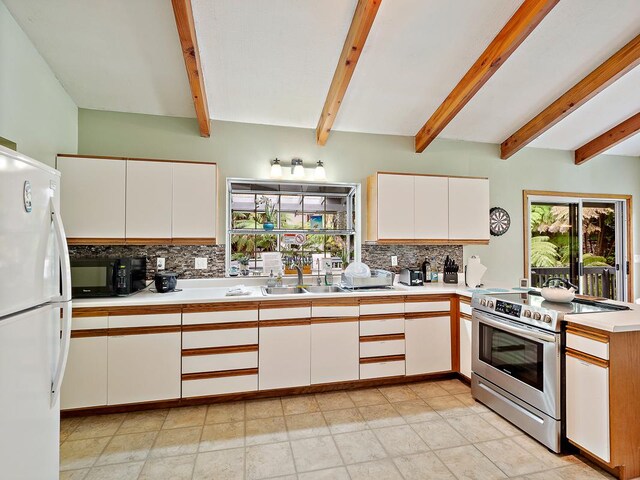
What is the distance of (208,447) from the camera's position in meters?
2.15

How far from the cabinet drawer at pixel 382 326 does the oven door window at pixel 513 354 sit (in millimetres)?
689

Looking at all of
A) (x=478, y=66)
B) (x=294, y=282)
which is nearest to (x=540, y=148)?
(x=478, y=66)

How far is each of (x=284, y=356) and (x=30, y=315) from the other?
186cm

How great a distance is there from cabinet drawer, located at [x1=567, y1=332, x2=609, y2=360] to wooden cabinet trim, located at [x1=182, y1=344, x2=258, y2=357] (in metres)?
2.23

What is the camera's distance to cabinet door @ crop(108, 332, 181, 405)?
2504mm

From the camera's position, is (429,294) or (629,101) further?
(629,101)

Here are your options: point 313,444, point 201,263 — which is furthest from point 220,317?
point 313,444

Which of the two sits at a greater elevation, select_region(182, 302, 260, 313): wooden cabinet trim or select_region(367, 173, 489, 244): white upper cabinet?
select_region(367, 173, 489, 244): white upper cabinet

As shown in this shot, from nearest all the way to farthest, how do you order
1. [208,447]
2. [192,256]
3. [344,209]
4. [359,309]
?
1. [208,447]
2. [359,309]
3. [192,256]
4. [344,209]

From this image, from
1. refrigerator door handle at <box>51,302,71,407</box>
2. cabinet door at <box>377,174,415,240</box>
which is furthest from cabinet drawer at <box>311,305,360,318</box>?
refrigerator door handle at <box>51,302,71,407</box>

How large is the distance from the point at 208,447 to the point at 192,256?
1.73 m

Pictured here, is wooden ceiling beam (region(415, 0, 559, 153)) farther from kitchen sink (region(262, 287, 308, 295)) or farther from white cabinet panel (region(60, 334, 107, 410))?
white cabinet panel (region(60, 334, 107, 410))

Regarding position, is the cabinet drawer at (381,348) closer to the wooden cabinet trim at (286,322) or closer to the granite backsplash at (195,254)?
the wooden cabinet trim at (286,322)

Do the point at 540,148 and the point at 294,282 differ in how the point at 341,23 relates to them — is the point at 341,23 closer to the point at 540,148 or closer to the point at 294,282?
the point at 294,282
